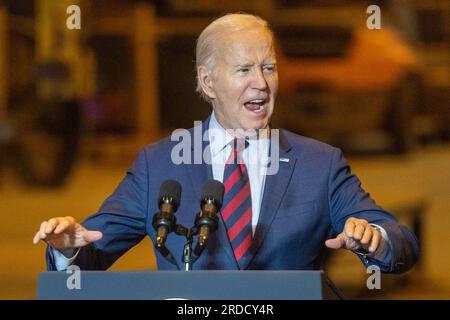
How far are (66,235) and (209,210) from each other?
1.24ft

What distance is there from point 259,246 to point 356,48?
20.1 feet

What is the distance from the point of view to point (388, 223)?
109 inches

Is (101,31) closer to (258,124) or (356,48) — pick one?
(356,48)

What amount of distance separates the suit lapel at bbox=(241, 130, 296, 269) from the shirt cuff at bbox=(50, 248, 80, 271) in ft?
1.34

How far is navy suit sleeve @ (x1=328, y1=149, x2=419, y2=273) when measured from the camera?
2725 millimetres

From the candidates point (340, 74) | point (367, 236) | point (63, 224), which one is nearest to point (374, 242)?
point (367, 236)

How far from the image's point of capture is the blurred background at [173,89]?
8328 mm

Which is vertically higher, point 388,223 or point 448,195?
point 388,223

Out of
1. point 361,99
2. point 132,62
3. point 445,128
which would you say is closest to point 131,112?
point 132,62

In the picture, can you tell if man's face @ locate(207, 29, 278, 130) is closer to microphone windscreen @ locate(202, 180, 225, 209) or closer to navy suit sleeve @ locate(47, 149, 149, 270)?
navy suit sleeve @ locate(47, 149, 149, 270)
